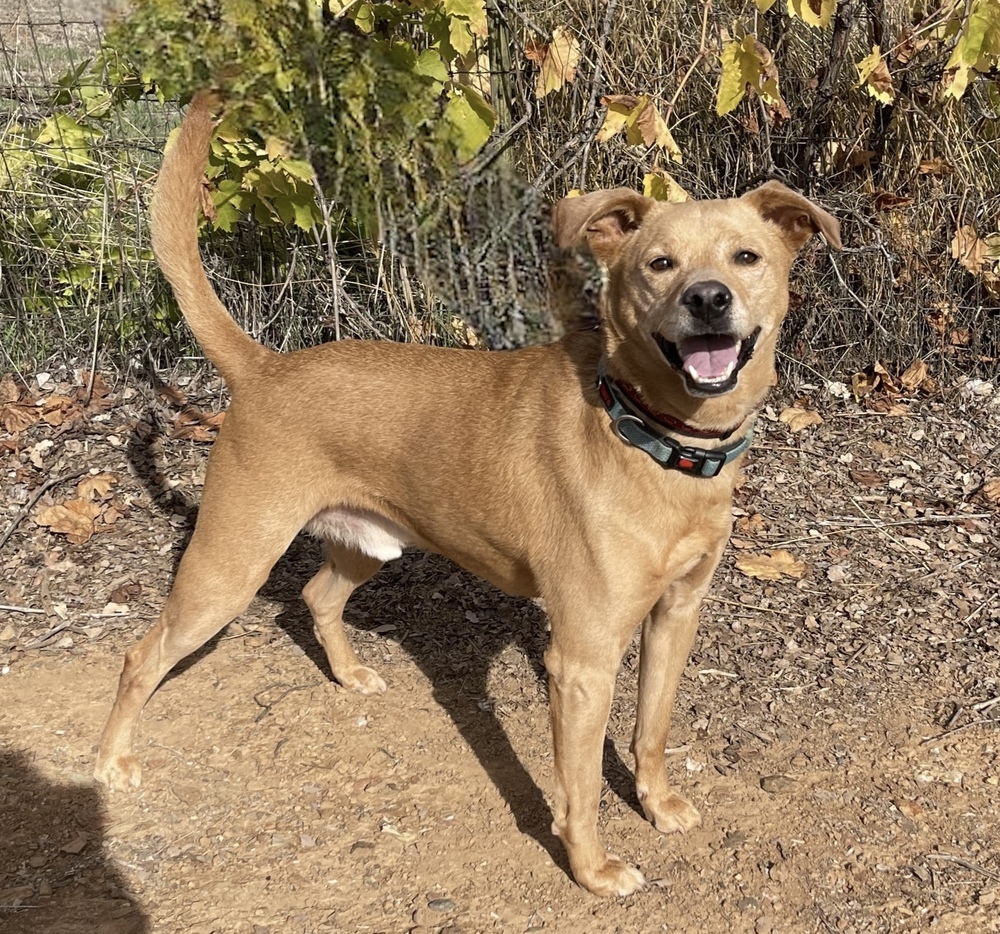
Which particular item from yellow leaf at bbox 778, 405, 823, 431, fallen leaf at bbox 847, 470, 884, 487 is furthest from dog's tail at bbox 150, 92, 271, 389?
yellow leaf at bbox 778, 405, 823, 431

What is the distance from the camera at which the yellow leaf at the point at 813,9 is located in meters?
3.76

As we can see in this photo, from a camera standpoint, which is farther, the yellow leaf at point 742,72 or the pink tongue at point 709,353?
the yellow leaf at point 742,72

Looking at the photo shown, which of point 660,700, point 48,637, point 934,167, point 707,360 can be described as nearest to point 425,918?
point 660,700

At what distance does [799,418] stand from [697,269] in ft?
10.7

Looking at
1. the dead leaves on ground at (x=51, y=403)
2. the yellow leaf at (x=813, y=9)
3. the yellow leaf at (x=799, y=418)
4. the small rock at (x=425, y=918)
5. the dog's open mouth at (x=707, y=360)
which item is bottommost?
the yellow leaf at (x=799, y=418)

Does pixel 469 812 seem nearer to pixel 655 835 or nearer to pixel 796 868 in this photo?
pixel 655 835

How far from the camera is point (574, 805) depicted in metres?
2.88

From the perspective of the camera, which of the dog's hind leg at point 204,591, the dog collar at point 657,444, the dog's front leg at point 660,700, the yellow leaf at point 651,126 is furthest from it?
the yellow leaf at point 651,126

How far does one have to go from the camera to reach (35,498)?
501 cm

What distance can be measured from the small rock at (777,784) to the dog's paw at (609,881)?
2.06ft

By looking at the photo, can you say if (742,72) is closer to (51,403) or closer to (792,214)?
(792,214)

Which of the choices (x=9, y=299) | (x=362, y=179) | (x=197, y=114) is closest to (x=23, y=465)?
(x=9, y=299)

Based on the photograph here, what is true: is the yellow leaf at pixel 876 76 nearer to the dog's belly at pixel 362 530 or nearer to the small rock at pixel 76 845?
the dog's belly at pixel 362 530

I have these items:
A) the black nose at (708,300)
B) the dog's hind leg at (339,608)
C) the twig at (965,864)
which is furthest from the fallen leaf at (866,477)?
the black nose at (708,300)
